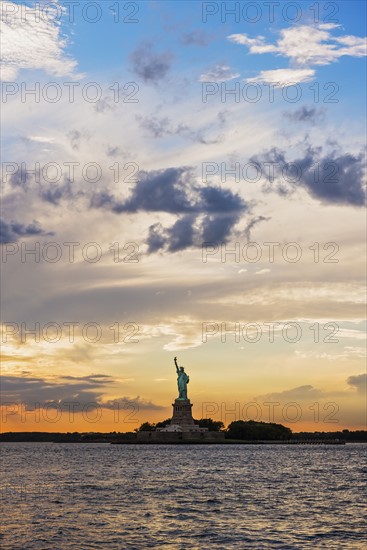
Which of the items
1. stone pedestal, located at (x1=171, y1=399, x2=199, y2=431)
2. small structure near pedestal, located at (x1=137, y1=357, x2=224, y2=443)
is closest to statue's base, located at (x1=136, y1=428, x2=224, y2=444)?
small structure near pedestal, located at (x1=137, y1=357, x2=224, y2=443)

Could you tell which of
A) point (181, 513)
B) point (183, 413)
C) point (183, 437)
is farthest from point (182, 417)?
point (181, 513)

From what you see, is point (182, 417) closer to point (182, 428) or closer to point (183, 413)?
point (183, 413)

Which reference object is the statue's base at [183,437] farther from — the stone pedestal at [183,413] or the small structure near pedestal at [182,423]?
the stone pedestal at [183,413]

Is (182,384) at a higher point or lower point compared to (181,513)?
higher

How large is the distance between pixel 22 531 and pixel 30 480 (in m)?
33.7

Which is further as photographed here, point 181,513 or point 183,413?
point 183,413

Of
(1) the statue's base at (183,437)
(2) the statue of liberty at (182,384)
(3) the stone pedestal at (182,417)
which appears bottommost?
(1) the statue's base at (183,437)

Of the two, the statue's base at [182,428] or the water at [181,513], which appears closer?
the water at [181,513]

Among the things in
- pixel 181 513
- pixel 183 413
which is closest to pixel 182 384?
pixel 183 413

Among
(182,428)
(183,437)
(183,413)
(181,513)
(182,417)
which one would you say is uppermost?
(183,413)

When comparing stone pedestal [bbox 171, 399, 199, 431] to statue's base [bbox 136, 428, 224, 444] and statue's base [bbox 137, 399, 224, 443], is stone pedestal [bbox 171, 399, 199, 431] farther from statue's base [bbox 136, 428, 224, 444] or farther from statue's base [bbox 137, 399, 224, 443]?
statue's base [bbox 136, 428, 224, 444]

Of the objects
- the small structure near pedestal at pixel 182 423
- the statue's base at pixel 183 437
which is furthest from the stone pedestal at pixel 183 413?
the statue's base at pixel 183 437

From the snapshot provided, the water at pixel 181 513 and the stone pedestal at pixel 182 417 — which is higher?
the stone pedestal at pixel 182 417

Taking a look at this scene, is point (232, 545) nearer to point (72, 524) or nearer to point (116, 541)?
point (116, 541)
